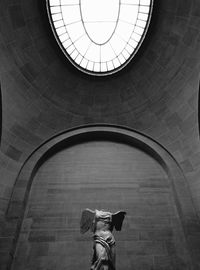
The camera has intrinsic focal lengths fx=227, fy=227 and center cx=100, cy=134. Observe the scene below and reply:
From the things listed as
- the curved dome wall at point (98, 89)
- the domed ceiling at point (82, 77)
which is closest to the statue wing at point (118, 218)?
the curved dome wall at point (98, 89)

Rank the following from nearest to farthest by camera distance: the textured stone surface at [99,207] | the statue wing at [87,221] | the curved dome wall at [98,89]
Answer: the statue wing at [87,221], the textured stone surface at [99,207], the curved dome wall at [98,89]

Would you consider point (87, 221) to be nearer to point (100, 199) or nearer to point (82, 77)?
point (100, 199)

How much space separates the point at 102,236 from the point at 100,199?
156 inches

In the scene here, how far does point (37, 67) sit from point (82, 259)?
8.22m

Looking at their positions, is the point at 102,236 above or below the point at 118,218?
below

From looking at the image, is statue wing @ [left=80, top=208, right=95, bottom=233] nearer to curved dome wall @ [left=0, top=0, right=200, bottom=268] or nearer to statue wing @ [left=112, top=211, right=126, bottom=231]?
statue wing @ [left=112, top=211, right=126, bottom=231]

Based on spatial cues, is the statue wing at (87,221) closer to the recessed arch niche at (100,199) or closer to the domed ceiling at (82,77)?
the recessed arch niche at (100,199)

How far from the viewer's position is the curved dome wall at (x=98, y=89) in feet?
30.5

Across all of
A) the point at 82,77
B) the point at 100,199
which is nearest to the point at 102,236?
the point at 100,199

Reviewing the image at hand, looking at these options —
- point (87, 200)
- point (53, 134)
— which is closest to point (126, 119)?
point (53, 134)

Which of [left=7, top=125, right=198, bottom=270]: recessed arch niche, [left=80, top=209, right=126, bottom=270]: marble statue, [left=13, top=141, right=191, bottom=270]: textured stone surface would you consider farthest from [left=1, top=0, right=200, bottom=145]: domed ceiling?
[left=80, top=209, right=126, bottom=270]: marble statue

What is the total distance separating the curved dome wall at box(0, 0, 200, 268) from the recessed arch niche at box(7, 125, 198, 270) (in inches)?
21.9

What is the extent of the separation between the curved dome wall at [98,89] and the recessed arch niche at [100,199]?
1.83 feet

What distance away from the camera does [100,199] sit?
9.04 m
